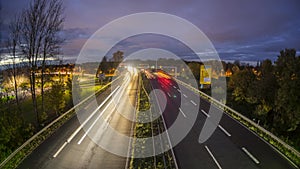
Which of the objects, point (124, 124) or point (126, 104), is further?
point (126, 104)

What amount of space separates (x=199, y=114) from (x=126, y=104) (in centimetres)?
1087

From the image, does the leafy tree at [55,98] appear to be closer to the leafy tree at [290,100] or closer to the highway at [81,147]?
the highway at [81,147]

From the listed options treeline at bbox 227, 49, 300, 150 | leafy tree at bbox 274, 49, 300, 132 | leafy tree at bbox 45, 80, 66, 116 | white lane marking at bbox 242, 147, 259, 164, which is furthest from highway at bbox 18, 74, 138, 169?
leafy tree at bbox 274, 49, 300, 132

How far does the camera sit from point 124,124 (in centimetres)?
2038

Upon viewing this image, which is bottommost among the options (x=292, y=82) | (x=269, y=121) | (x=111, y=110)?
(x=269, y=121)

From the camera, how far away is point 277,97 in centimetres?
2480

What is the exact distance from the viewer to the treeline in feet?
74.0

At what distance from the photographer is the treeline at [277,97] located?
74.0ft

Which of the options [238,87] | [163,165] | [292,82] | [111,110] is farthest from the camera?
[238,87]

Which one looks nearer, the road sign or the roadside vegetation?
the roadside vegetation

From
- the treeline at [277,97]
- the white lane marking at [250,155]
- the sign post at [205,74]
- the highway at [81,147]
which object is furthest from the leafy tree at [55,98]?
the sign post at [205,74]

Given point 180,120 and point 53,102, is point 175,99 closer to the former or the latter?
point 180,120

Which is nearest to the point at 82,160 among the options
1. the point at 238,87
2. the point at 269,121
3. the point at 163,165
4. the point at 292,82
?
the point at 163,165

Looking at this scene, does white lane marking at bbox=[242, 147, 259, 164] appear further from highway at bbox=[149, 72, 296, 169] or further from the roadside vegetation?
the roadside vegetation
